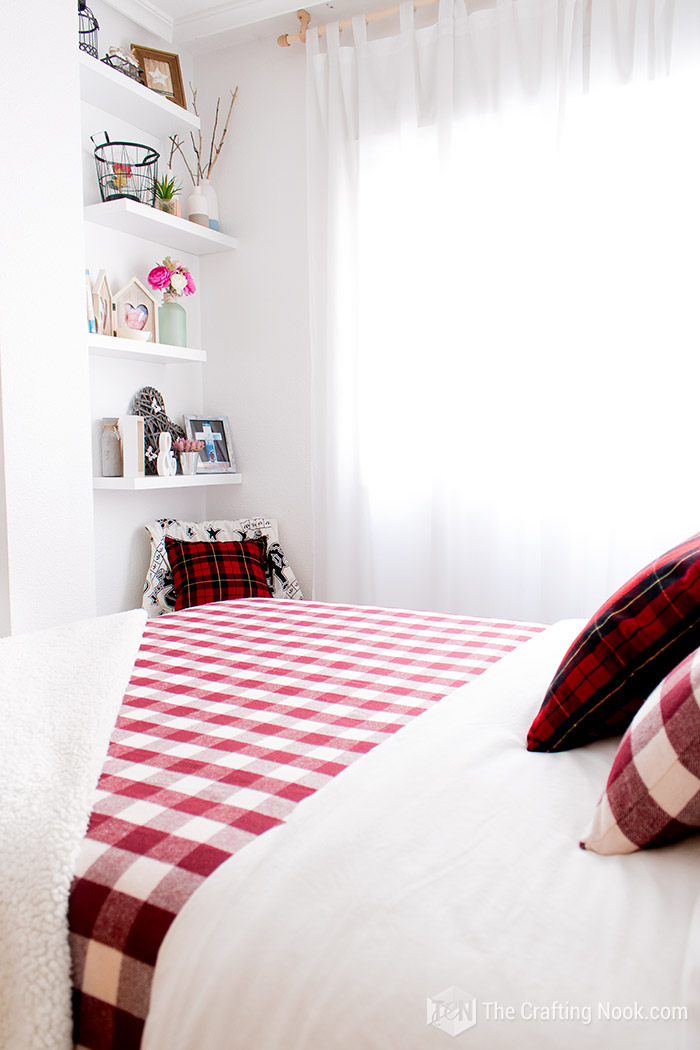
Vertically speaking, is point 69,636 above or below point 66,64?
below

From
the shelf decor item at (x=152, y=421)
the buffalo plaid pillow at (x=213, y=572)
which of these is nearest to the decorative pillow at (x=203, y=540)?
the buffalo plaid pillow at (x=213, y=572)

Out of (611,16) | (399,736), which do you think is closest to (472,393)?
(611,16)

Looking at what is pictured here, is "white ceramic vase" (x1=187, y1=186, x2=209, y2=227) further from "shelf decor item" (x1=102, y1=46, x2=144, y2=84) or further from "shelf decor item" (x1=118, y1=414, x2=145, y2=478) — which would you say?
"shelf decor item" (x1=118, y1=414, x2=145, y2=478)

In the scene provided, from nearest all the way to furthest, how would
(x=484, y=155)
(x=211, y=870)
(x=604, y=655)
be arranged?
(x=211, y=870) → (x=604, y=655) → (x=484, y=155)

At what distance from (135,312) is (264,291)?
63 centimetres

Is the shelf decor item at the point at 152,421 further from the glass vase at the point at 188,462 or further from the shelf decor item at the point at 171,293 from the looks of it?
the shelf decor item at the point at 171,293

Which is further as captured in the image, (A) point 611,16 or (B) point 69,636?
(A) point 611,16

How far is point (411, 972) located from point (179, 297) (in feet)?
10.4

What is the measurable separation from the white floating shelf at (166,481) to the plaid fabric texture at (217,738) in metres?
0.90

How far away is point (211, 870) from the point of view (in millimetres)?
854

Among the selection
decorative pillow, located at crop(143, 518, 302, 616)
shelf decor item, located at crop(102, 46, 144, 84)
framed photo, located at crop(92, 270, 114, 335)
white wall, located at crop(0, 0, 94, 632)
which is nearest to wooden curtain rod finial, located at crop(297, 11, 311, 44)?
shelf decor item, located at crop(102, 46, 144, 84)

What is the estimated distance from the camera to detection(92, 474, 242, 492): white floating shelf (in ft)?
9.86

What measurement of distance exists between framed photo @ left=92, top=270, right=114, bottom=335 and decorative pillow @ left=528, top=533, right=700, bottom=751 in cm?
241

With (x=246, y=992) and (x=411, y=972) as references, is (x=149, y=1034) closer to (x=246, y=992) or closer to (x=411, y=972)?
(x=246, y=992)
